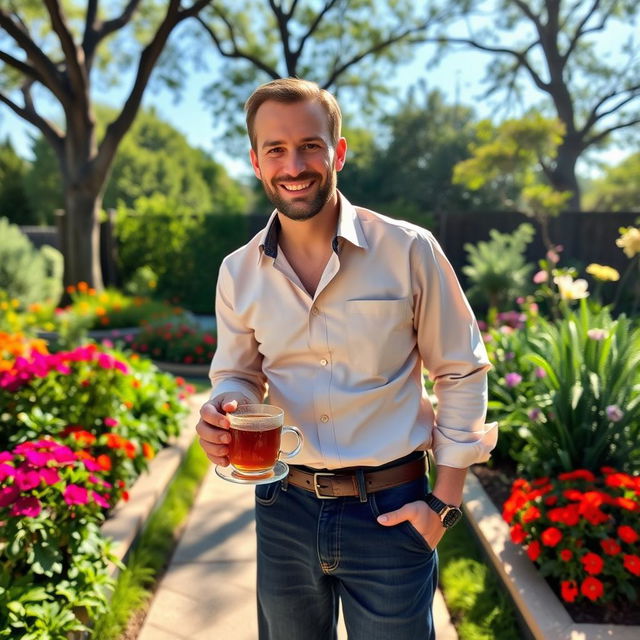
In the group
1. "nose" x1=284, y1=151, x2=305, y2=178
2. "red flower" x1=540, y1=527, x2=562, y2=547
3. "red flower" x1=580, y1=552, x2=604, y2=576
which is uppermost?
"nose" x1=284, y1=151, x2=305, y2=178

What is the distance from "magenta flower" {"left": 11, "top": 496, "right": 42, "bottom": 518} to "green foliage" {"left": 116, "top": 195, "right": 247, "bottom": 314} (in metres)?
10.8

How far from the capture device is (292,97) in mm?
1416

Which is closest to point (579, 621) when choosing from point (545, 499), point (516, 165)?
point (545, 499)

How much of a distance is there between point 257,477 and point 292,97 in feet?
3.06

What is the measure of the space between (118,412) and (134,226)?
10.1m

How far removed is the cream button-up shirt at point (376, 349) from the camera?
144cm

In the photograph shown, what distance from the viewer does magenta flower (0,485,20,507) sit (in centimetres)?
212

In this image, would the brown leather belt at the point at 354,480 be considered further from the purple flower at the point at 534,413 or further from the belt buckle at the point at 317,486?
the purple flower at the point at 534,413

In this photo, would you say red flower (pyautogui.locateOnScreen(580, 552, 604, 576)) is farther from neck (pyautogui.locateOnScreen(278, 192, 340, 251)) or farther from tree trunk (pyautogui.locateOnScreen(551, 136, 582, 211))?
tree trunk (pyautogui.locateOnScreen(551, 136, 582, 211))

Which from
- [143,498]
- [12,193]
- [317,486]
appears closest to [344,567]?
[317,486]

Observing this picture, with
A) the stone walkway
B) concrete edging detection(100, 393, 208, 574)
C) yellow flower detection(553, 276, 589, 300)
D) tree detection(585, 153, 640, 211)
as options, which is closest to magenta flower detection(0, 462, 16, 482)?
concrete edging detection(100, 393, 208, 574)

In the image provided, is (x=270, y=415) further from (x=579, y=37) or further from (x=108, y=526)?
(x=579, y=37)

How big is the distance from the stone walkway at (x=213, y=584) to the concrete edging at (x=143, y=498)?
265mm

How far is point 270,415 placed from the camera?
1387mm
